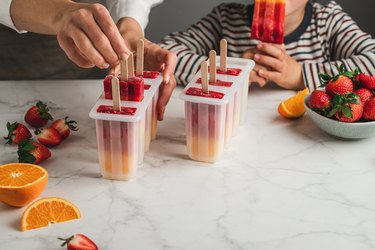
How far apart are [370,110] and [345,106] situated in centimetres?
7

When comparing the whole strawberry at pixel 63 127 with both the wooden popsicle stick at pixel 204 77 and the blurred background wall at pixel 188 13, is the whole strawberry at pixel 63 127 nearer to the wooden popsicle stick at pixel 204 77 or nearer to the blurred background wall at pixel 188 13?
the wooden popsicle stick at pixel 204 77

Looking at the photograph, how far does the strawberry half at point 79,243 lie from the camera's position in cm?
116

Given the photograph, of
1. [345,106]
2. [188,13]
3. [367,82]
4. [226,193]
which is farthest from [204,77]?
[188,13]

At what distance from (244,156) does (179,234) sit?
0.40 meters

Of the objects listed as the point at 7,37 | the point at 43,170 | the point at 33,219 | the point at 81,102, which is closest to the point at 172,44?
the point at 81,102

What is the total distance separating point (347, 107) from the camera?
1.57 meters

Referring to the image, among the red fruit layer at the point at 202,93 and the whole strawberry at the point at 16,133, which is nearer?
the red fruit layer at the point at 202,93

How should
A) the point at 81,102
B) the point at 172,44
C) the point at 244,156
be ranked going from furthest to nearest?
the point at 172,44
the point at 81,102
the point at 244,156

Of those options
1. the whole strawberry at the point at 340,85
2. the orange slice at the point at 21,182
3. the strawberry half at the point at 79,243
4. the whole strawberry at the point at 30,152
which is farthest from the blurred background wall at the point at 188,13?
the strawberry half at the point at 79,243

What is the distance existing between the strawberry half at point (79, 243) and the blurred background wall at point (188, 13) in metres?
2.23

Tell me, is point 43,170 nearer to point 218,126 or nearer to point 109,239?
point 109,239

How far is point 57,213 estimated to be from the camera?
1289 mm

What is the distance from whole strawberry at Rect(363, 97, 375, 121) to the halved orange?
2.65ft

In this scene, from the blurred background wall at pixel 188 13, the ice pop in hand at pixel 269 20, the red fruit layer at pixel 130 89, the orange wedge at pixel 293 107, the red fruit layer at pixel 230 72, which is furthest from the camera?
the blurred background wall at pixel 188 13
